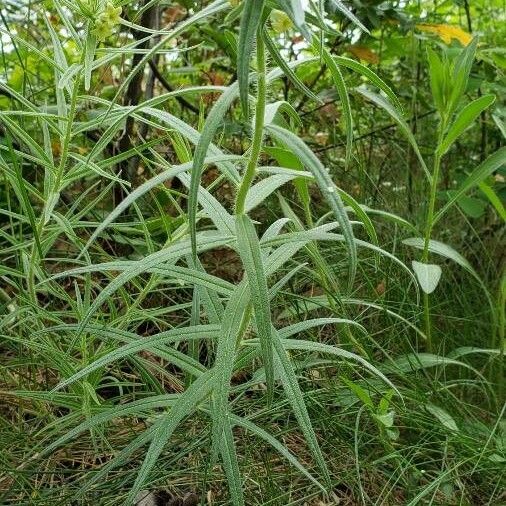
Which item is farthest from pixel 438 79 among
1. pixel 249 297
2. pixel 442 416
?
pixel 249 297

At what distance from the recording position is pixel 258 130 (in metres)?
0.96

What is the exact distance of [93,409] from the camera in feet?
4.22

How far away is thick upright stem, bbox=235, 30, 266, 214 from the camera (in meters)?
0.93

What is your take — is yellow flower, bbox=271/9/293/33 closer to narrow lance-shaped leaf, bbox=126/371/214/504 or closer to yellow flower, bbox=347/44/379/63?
narrow lance-shaped leaf, bbox=126/371/214/504

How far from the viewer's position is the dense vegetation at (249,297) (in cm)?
102

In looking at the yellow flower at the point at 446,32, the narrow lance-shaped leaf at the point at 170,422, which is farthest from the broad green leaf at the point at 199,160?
the yellow flower at the point at 446,32

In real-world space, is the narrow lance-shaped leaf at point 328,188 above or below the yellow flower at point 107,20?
below

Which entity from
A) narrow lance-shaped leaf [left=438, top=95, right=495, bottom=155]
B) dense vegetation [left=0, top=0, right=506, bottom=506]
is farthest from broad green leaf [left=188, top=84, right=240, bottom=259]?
narrow lance-shaped leaf [left=438, top=95, right=495, bottom=155]

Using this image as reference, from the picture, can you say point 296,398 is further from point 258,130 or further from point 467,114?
point 467,114

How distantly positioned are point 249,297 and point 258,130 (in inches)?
8.6

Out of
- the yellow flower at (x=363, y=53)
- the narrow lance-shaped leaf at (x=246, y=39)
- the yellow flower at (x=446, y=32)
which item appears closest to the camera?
the narrow lance-shaped leaf at (x=246, y=39)

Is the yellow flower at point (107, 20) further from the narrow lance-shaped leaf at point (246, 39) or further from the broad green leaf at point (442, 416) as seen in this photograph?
the broad green leaf at point (442, 416)

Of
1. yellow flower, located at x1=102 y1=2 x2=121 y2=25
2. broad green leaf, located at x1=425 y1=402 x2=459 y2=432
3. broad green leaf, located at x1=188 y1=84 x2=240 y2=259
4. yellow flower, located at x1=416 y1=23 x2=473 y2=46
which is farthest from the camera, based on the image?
yellow flower, located at x1=416 y1=23 x2=473 y2=46

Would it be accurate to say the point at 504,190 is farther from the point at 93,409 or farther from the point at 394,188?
the point at 93,409
